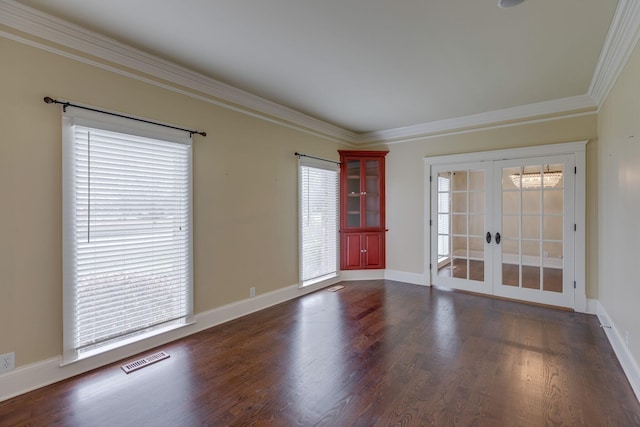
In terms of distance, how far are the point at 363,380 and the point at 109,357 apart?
2.13 m

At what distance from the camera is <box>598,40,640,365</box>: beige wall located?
7.30 feet

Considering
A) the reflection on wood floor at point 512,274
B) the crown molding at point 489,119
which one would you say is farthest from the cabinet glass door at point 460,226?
the crown molding at point 489,119

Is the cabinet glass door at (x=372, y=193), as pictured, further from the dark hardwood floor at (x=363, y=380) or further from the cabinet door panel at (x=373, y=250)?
the dark hardwood floor at (x=363, y=380)

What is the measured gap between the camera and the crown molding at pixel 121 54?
2.16 m

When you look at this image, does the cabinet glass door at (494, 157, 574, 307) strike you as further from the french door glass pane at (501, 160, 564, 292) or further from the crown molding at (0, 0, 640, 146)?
the crown molding at (0, 0, 640, 146)

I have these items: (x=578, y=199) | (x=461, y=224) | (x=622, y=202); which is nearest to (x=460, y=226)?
(x=461, y=224)

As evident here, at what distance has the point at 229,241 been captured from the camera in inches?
141

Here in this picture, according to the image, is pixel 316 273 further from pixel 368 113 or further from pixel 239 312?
pixel 368 113

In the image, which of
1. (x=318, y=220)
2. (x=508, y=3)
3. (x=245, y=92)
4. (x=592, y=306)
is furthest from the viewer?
(x=318, y=220)

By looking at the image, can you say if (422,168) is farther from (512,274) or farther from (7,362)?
(7,362)

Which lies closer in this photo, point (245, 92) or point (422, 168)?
point (245, 92)

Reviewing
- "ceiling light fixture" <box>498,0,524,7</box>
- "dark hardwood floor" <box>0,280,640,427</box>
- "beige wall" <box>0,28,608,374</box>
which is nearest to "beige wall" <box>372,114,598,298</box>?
"beige wall" <box>0,28,608,374</box>

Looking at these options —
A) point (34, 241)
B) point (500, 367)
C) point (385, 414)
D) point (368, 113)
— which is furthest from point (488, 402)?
point (368, 113)

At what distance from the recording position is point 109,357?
259 centimetres
